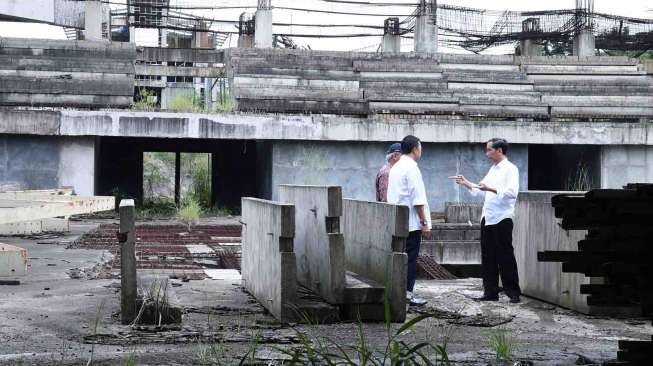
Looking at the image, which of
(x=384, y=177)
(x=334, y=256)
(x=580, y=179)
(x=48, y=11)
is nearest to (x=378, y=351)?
(x=334, y=256)

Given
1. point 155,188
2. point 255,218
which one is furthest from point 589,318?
point 155,188

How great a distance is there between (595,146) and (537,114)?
1.79 m

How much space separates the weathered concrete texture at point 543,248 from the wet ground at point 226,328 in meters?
0.16

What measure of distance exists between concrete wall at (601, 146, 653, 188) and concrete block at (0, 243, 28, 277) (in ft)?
53.7

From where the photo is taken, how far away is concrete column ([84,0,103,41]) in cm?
2764

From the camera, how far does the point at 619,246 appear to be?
16.4 ft

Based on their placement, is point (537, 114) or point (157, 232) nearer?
point (157, 232)

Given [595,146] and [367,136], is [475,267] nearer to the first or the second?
[367,136]

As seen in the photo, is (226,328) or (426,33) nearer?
(226,328)

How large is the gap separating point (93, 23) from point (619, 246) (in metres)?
24.8

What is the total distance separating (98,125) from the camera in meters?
21.1

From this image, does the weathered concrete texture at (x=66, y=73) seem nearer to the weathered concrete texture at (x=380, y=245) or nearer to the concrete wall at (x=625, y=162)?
the concrete wall at (x=625, y=162)

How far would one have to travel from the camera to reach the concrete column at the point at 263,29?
2867 cm

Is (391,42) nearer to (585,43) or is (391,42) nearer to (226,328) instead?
(585,43)
